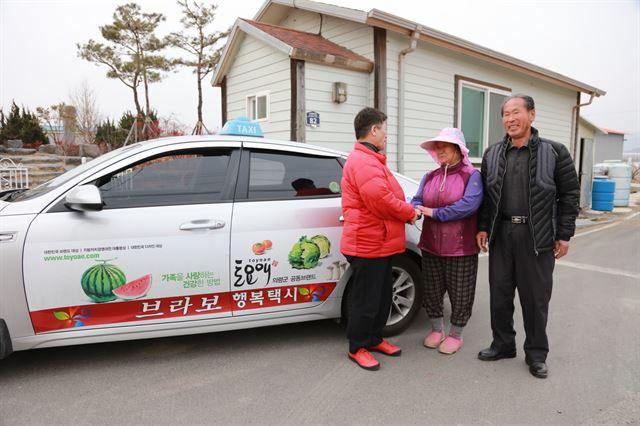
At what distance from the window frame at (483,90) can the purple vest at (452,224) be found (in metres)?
6.17

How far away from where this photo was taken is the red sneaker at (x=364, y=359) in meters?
3.17

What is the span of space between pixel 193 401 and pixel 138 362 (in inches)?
29.2

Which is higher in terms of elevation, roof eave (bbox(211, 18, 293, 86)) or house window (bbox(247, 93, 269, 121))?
roof eave (bbox(211, 18, 293, 86))

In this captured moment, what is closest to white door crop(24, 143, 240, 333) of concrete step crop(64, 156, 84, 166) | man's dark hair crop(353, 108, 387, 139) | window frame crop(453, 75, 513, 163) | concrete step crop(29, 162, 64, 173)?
man's dark hair crop(353, 108, 387, 139)

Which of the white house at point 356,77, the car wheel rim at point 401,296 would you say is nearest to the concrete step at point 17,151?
the white house at point 356,77

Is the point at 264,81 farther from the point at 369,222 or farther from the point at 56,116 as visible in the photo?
the point at 56,116

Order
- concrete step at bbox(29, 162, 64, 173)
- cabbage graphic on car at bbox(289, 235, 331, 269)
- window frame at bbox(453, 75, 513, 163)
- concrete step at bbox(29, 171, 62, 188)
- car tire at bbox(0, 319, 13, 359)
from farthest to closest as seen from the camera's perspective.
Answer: concrete step at bbox(29, 162, 64, 173), concrete step at bbox(29, 171, 62, 188), window frame at bbox(453, 75, 513, 163), cabbage graphic on car at bbox(289, 235, 331, 269), car tire at bbox(0, 319, 13, 359)

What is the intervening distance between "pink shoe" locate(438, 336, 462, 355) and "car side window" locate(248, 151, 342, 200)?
4.59ft

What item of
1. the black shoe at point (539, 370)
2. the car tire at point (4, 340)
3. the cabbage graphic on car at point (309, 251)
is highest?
the cabbage graphic on car at point (309, 251)

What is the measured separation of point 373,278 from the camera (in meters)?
3.15

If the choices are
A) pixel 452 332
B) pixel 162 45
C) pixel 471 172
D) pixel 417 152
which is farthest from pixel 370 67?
pixel 162 45

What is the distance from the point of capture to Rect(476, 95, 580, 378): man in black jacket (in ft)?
9.93

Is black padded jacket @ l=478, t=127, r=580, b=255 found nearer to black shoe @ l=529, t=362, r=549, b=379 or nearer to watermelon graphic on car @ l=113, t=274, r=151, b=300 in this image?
black shoe @ l=529, t=362, r=549, b=379

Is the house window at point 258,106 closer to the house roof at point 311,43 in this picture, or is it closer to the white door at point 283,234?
the house roof at point 311,43
